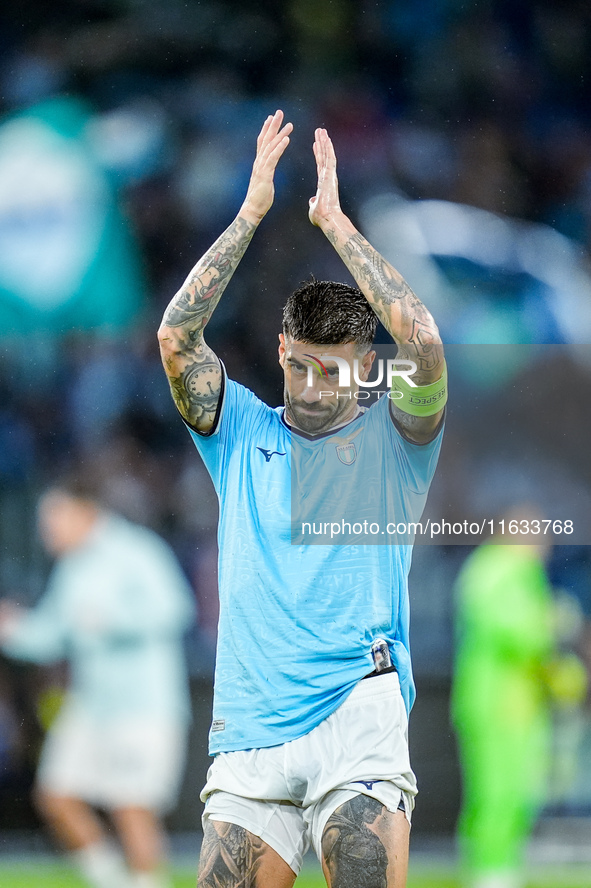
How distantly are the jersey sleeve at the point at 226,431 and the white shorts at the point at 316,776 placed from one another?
1.85 ft

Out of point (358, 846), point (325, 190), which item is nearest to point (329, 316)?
point (325, 190)

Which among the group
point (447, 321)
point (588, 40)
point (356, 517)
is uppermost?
point (588, 40)

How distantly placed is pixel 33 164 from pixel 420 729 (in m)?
2.58

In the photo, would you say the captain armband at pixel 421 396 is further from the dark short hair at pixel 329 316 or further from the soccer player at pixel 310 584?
the dark short hair at pixel 329 316

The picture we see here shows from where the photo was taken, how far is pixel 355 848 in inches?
71.9

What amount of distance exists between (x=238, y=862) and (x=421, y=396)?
3.17 ft

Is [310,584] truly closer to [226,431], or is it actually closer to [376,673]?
Result: [376,673]

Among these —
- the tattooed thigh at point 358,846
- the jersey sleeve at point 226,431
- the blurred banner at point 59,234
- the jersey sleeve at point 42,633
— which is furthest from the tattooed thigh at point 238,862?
the blurred banner at point 59,234

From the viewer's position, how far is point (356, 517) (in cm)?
210

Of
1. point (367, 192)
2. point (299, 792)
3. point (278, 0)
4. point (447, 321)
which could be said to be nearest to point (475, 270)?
point (447, 321)

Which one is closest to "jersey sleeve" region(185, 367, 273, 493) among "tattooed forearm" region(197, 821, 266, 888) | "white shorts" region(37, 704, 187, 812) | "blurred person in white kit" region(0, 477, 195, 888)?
"tattooed forearm" region(197, 821, 266, 888)

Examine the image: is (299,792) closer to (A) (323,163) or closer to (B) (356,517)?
(B) (356,517)

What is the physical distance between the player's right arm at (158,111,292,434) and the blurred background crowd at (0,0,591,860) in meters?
1.69

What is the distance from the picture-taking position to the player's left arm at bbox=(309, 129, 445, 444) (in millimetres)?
2092
